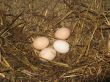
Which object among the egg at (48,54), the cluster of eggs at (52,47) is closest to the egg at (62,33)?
the cluster of eggs at (52,47)

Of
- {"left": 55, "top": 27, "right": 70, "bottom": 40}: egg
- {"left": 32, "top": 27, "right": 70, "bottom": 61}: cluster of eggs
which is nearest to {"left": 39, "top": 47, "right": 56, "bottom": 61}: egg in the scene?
{"left": 32, "top": 27, "right": 70, "bottom": 61}: cluster of eggs

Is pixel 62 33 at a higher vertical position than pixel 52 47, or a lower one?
higher

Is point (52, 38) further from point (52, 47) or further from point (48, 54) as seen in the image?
point (48, 54)

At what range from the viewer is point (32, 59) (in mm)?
2928

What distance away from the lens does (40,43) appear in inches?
117

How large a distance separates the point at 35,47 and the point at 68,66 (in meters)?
0.29

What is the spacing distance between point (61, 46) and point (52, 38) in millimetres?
142

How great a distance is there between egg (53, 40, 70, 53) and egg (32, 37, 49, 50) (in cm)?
7

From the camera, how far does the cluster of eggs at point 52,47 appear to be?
116 inches

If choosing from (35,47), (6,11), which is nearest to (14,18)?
(6,11)

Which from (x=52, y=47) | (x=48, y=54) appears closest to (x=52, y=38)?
(x=52, y=47)

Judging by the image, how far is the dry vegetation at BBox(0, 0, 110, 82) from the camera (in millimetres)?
2871

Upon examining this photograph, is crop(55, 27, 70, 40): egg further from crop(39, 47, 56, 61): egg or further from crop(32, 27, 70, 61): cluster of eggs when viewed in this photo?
crop(39, 47, 56, 61): egg

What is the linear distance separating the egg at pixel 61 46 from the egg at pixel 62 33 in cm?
5
